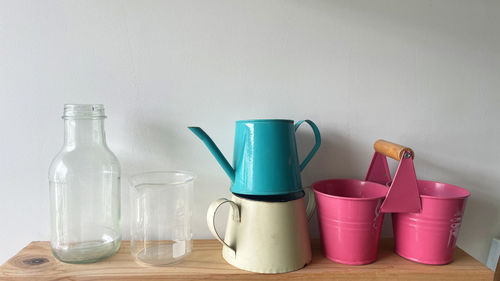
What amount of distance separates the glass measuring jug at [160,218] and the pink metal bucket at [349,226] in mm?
253

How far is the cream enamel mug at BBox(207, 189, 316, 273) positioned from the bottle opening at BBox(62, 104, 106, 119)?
0.28 m

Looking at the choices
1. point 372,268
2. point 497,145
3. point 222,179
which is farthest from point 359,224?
point 497,145

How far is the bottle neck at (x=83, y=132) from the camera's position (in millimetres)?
612

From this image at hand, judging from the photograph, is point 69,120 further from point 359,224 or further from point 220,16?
point 359,224

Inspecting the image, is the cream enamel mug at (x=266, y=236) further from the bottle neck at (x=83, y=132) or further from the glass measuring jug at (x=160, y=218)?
the bottle neck at (x=83, y=132)

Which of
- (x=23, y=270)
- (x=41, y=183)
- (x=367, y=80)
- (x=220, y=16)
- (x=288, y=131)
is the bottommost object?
(x=23, y=270)

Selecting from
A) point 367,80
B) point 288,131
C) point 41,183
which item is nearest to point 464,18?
point 367,80

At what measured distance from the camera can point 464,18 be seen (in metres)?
0.70

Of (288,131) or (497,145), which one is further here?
(497,145)

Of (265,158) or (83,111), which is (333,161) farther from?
(83,111)

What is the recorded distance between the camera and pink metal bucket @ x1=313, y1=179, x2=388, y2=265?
1.86 feet

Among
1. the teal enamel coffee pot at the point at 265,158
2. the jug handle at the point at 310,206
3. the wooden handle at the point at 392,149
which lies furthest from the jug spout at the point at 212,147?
the wooden handle at the point at 392,149

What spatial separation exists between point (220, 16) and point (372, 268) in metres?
0.55

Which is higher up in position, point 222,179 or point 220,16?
point 220,16
